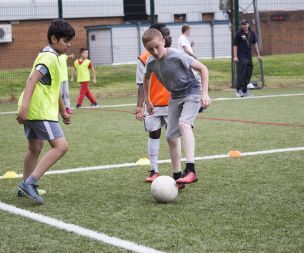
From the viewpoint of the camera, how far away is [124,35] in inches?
1236

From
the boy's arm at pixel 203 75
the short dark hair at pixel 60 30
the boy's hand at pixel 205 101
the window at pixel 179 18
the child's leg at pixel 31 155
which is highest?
the window at pixel 179 18

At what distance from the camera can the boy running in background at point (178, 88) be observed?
20.6 ft

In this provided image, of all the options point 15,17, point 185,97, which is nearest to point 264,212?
point 185,97

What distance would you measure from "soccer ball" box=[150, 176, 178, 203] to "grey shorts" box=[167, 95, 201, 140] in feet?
2.79

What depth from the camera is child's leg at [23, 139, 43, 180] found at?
634 cm

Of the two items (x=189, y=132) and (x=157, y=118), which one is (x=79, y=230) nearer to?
(x=189, y=132)

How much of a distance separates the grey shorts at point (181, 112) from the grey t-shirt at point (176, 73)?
57 mm

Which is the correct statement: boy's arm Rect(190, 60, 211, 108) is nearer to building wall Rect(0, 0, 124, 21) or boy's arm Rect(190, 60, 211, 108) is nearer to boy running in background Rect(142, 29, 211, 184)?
boy running in background Rect(142, 29, 211, 184)

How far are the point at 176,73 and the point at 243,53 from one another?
12.7 meters

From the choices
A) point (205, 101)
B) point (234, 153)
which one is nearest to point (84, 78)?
point (234, 153)

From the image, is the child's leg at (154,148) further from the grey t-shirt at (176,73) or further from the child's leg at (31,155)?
the child's leg at (31,155)

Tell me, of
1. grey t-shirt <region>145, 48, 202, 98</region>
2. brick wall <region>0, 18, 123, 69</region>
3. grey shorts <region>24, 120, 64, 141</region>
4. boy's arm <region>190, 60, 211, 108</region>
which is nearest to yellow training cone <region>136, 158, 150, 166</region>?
grey t-shirt <region>145, 48, 202, 98</region>

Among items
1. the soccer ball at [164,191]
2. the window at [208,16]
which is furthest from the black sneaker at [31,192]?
the window at [208,16]

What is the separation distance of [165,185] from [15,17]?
20.0 meters
